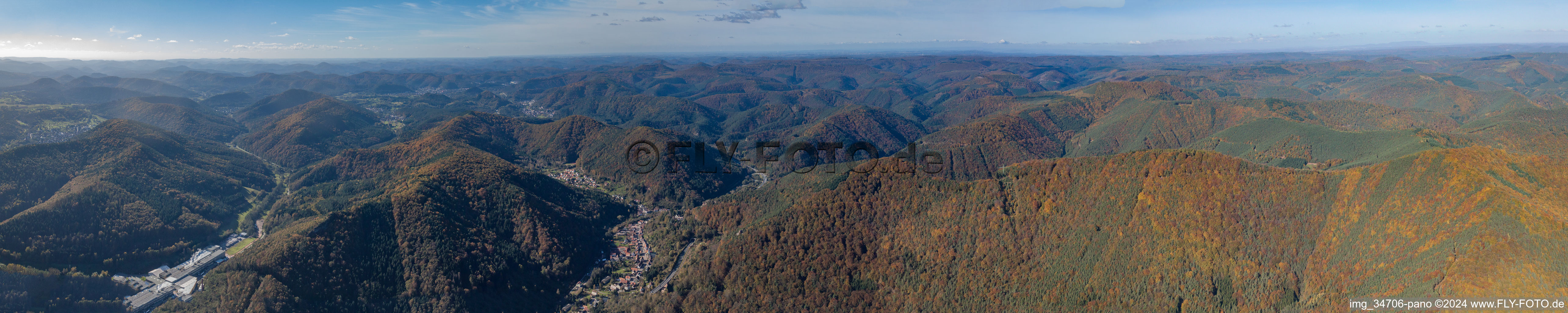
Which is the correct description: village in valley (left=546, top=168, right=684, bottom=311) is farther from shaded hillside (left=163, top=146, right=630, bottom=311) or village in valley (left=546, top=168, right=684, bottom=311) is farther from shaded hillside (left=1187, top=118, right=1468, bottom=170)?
shaded hillside (left=1187, top=118, right=1468, bottom=170)

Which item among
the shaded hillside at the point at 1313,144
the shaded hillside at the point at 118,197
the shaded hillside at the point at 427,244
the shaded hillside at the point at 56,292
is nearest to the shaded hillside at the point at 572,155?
the shaded hillside at the point at 427,244

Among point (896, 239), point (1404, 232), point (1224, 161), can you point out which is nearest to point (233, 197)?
point (896, 239)

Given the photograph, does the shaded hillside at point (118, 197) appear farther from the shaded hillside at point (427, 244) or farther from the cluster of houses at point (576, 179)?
the cluster of houses at point (576, 179)

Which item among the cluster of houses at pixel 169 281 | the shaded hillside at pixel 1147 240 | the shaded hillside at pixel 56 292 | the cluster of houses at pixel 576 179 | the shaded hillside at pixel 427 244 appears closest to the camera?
the shaded hillside at pixel 1147 240

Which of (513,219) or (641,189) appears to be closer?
(513,219)

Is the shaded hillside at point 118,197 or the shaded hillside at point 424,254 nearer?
the shaded hillside at point 424,254

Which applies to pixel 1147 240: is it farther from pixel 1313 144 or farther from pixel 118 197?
pixel 118 197

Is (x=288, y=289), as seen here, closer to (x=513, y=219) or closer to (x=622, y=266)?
(x=513, y=219)
